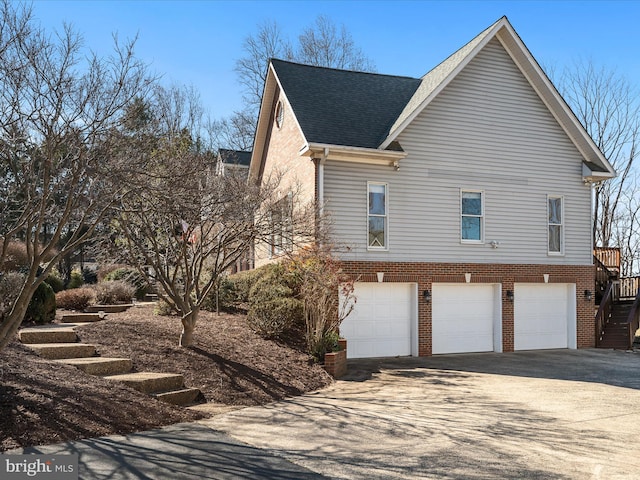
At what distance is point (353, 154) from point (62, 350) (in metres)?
9.20

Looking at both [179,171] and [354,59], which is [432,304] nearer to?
[179,171]

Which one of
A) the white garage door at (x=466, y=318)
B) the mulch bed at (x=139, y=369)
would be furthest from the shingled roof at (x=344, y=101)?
the mulch bed at (x=139, y=369)

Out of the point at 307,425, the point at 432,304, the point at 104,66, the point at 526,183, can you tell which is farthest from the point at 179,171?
the point at 526,183

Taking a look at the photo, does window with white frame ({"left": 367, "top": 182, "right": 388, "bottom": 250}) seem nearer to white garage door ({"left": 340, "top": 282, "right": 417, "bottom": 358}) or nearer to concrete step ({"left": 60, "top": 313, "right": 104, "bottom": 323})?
white garage door ({"left": 340, "top": 282, "right": 417, "bottom": 358})

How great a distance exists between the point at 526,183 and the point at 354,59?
22.7 m

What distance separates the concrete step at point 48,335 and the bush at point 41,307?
4.50 feet

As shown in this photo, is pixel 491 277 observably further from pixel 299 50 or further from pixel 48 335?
pixel 299 50

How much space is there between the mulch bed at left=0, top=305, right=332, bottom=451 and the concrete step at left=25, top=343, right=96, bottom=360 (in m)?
0.18

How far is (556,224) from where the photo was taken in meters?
19.1

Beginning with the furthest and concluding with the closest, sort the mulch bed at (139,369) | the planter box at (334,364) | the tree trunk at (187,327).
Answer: the planter box at (334,364) < the tree trunk at (187,327) < the mulch bed at (139,369)

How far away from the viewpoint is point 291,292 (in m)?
15.3

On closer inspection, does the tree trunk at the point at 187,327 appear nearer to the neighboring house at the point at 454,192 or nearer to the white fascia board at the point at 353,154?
the neighboring house at the point at 454,192

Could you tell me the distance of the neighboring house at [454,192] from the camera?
1656 centimetres

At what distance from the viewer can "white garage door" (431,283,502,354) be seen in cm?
A: 1750
